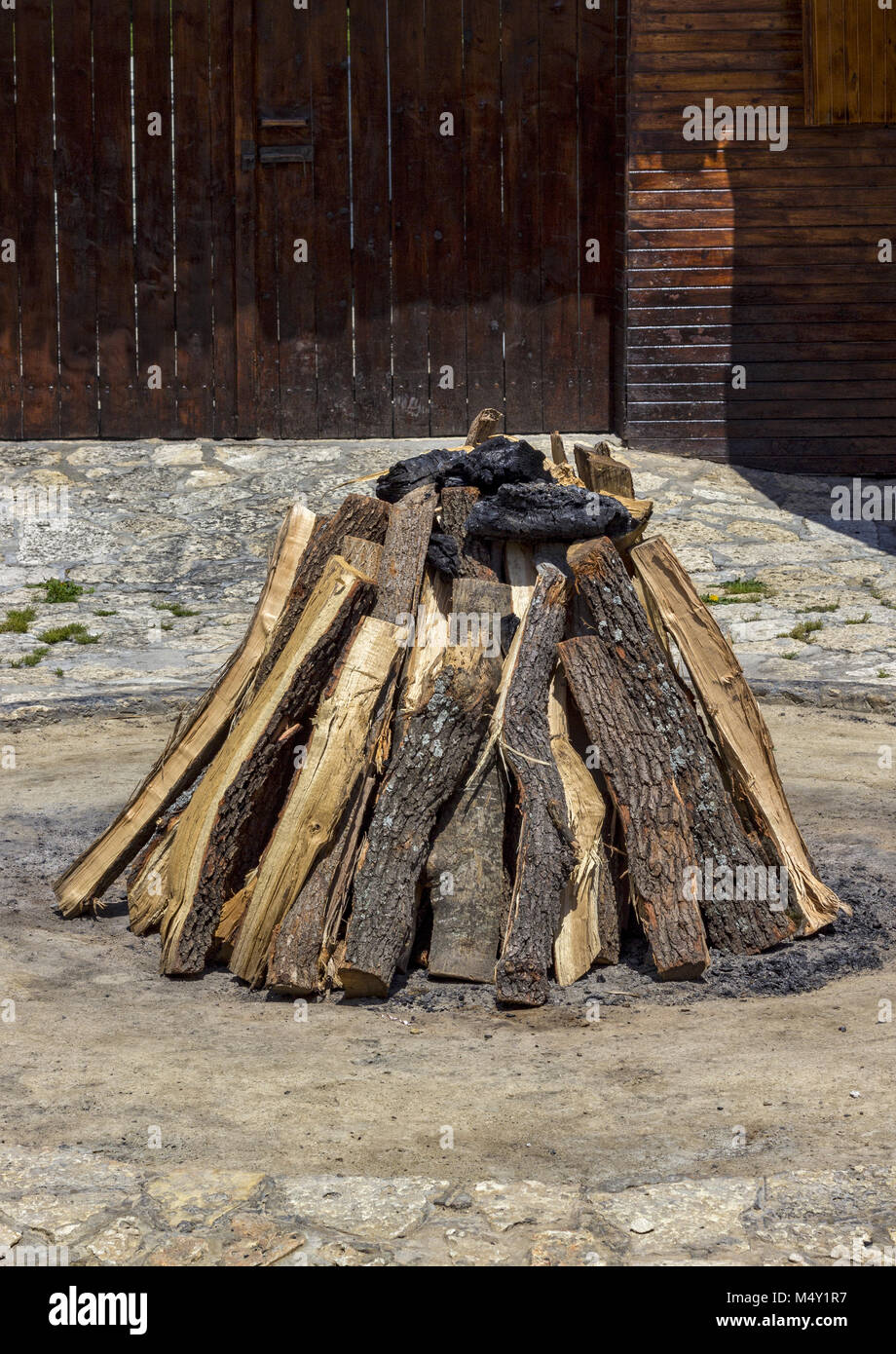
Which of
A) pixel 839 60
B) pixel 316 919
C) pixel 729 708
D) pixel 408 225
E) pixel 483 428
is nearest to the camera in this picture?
pixel 316 919

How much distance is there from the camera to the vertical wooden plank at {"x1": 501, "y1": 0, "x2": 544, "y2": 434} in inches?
388

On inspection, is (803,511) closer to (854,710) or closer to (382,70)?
(854,710)

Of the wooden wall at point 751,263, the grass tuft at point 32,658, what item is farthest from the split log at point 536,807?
the wooden wall at point 751,263

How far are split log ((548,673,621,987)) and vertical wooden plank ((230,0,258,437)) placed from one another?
20.1 feet

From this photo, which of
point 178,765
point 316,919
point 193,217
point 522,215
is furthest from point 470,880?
point 193,217

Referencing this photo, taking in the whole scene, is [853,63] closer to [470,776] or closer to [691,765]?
[691,765]

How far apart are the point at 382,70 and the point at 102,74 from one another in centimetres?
182

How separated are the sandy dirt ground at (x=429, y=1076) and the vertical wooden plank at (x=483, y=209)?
627 centimetres

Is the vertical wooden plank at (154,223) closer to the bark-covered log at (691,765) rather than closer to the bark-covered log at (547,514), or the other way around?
the bark-covered log at (547,514)

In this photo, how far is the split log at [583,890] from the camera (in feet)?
14.1

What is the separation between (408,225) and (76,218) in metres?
2.19

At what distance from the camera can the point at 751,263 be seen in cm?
987

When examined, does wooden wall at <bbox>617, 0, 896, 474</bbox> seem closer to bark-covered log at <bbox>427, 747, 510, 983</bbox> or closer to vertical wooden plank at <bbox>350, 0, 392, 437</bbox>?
vertical wooden plank at <bbox>350, 0, 392, 437</bbox>

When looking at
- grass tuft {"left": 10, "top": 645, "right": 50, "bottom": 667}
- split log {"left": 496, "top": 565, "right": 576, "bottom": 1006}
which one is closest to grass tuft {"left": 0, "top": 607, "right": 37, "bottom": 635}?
grass tuft {"left": 10, "top": 645, "right": 50, "bottom": 667}
